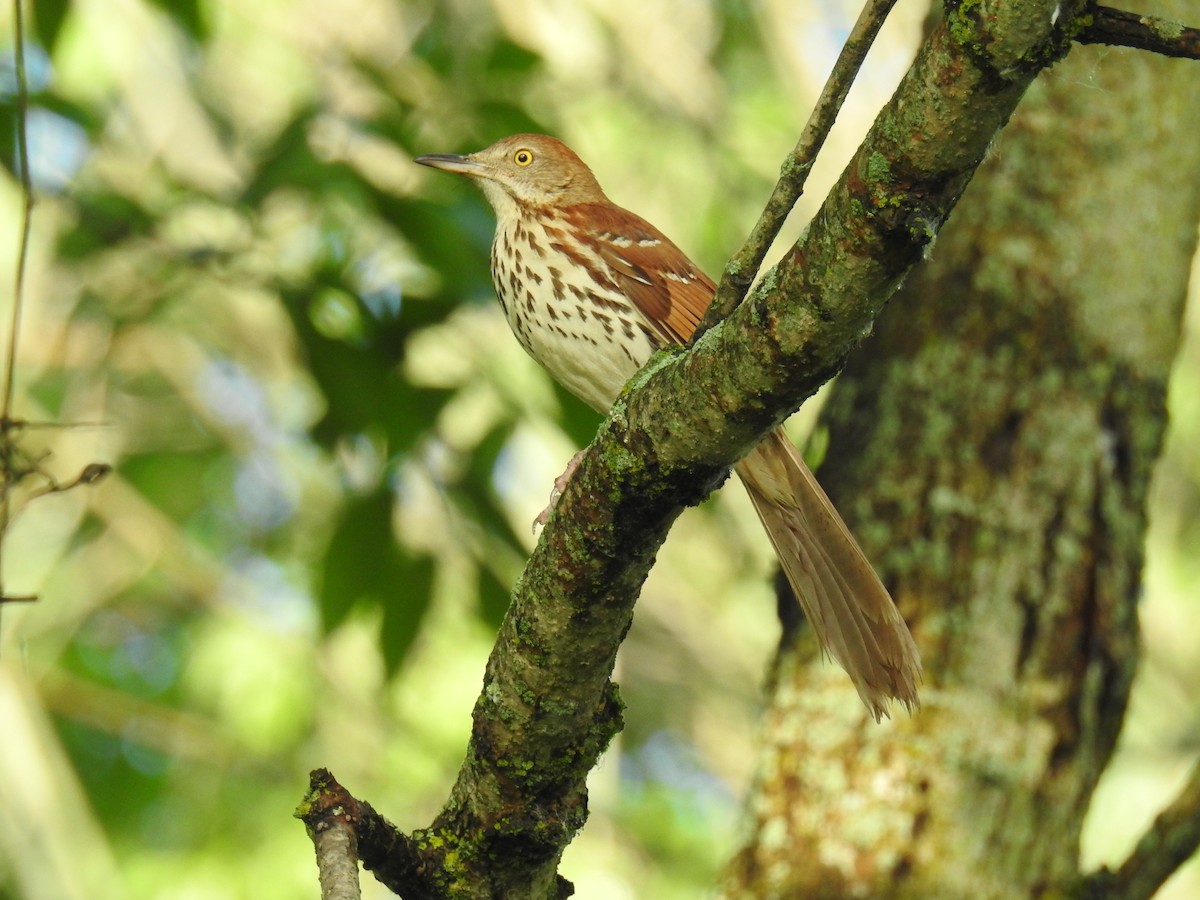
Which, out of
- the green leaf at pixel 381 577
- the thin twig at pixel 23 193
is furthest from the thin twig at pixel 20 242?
the green leaf at pixel 381 577

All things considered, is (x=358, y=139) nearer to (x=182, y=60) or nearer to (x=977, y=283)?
(x=977, y=283)

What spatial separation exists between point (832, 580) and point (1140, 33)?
1741 millimetres

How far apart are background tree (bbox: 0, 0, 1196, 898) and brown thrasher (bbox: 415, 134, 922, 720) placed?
0.56 feet

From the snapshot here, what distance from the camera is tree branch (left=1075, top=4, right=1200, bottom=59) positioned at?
4.70 feet

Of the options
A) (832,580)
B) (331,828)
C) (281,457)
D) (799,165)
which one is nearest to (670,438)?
(799,165)

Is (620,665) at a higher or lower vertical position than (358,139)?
higher

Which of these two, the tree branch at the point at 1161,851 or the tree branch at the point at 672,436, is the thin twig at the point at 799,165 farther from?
the tree branch at the point at 1161,851

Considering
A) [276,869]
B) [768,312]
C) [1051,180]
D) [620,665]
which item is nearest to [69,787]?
[276,869]

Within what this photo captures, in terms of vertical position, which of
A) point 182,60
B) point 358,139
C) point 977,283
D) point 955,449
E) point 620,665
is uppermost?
point 182,60

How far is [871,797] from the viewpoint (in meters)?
3.06

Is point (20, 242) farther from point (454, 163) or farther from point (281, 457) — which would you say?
point (281, 457)

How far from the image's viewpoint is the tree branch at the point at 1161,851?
9.27ft

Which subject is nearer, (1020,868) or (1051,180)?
(1020,868)

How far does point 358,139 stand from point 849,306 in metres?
2.51
